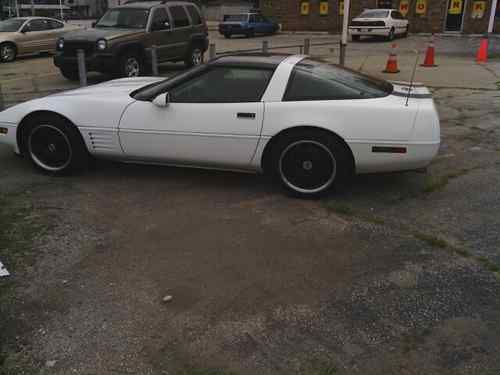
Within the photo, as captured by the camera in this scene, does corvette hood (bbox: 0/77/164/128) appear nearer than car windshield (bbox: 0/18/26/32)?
Yes

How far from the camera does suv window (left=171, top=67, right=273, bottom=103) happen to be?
191 inches

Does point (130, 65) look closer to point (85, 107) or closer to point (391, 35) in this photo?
point (85, 107)

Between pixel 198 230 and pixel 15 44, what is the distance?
15.1 meters

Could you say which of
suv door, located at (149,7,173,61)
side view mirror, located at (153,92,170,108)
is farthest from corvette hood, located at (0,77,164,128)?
suv door, located at (149,7,173,61)

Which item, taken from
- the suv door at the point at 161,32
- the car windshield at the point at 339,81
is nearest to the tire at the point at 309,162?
the car windshield at the point at 339,81

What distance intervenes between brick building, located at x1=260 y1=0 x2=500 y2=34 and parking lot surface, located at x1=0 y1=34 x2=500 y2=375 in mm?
28904

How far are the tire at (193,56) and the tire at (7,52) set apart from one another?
253 inches

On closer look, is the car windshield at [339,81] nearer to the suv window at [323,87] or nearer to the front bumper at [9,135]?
the suv window at [323,87]

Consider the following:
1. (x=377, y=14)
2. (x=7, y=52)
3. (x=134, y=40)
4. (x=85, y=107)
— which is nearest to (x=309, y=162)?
(x=85, y=107)

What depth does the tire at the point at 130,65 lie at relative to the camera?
11.5 m

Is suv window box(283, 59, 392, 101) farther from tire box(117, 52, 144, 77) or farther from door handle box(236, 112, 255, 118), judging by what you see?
tire box(117, 52, 144, 77)

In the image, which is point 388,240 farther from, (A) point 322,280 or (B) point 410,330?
(B) point 410,330

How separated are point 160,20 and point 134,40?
1256 millimetres

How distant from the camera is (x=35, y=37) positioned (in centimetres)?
1705
